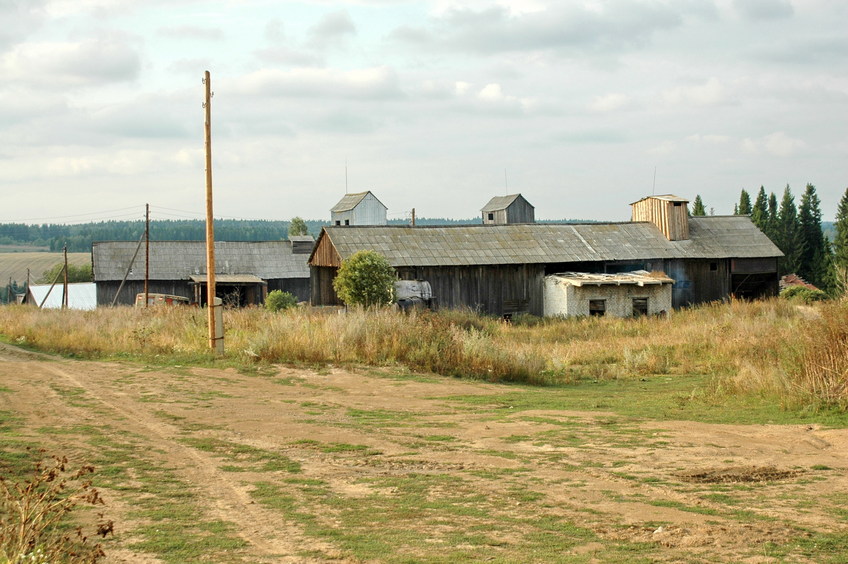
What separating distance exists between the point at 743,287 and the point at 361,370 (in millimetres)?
30547

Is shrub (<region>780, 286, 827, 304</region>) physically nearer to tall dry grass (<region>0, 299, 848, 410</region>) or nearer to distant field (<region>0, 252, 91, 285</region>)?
tall dry grass (<region>0, 299, 848, 410</region>)

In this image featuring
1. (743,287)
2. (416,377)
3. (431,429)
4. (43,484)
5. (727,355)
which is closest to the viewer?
(43,484)

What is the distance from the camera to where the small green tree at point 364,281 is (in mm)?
31203

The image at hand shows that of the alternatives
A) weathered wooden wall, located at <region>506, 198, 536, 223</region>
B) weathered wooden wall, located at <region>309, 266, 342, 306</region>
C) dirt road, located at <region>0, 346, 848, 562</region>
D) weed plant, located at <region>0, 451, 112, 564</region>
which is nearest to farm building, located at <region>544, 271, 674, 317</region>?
weathered wooden wall, located at <region>309, 266, 342, 306</region>

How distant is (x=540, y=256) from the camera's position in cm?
3812

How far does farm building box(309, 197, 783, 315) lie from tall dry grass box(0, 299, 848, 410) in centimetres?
1162

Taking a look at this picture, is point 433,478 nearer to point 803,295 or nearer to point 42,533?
point 42,533

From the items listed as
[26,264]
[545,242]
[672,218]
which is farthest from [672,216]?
[26,264]

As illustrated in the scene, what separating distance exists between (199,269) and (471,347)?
37.0 metres

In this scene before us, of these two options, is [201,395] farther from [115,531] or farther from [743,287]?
[743,287]

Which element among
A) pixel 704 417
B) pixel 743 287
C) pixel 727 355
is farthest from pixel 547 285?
pixel 704 417

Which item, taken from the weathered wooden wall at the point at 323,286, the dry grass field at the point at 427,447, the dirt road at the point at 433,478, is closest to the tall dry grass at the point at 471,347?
→ the dry grass field at the point at 427,447

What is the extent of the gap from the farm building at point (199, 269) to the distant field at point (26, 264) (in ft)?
240

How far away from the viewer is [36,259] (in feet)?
473
